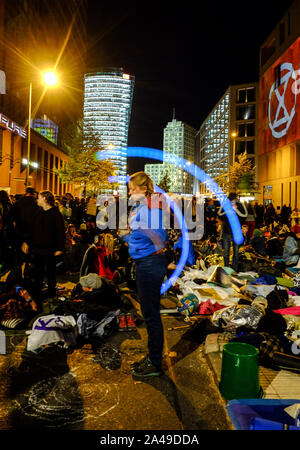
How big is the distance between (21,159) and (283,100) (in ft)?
90.0

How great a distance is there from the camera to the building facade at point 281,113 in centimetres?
3359

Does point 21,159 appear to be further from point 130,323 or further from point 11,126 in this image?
point 130,323

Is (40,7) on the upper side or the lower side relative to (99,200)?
upper

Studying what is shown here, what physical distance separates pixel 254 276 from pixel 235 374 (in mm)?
5504

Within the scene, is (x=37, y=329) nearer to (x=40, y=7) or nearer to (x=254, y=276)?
(x=254, y=276)

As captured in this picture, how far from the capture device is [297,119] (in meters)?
32.7

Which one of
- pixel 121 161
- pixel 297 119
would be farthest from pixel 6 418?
pixel 121 161

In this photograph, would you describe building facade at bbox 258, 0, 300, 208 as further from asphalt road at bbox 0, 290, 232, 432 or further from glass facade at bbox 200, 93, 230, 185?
glass facade at bbox 200, 93, 230, 185

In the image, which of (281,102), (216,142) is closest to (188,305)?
(281,102)

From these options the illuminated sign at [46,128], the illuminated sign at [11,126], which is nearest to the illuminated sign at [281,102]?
the illuminated sign at [11,126]

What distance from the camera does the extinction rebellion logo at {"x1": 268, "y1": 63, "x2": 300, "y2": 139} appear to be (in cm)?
3303

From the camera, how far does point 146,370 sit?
372 cm

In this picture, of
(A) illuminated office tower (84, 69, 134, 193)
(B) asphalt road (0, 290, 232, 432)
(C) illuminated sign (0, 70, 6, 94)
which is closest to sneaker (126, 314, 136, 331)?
(B) asphalt road (0, 290, 232, 432)

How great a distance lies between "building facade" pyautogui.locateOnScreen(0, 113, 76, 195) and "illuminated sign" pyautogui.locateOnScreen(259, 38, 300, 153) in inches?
1003
